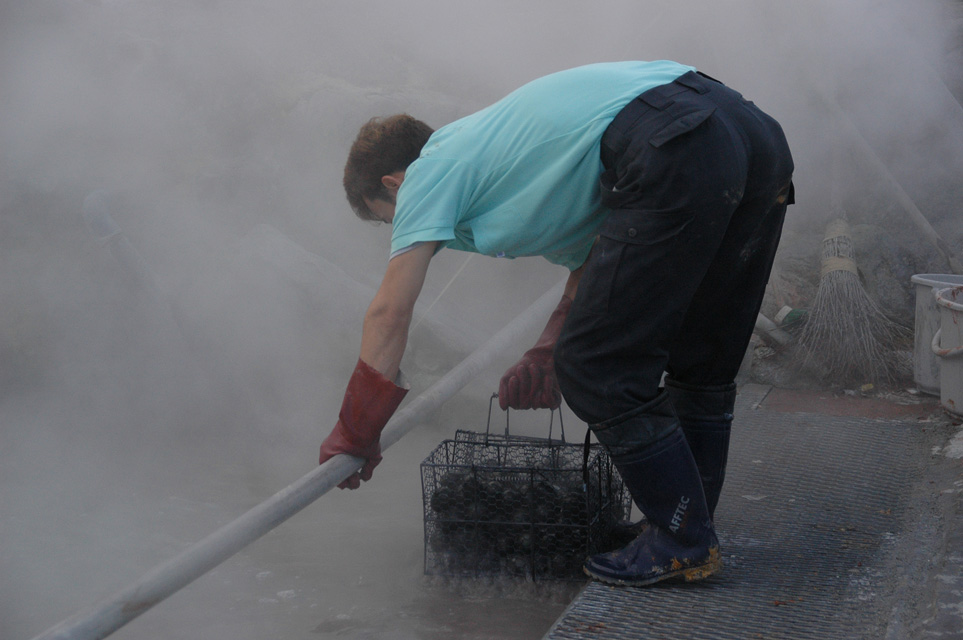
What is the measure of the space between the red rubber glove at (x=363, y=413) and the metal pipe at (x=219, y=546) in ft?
0.11

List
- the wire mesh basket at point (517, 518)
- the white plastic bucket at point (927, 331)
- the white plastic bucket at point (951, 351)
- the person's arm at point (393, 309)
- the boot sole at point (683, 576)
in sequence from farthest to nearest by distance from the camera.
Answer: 1. the white plastic bucket at point (927, 331)
2. the white plastic bucket at point (951, 351)
3. the wire mesh basket at point (517, 518)
4. the boot sole at point (683, 576)
5. the person's arm at point (393, 309)

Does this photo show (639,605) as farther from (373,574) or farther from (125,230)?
(125,230)

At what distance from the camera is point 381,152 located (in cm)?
208

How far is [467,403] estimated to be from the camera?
12.1 ft

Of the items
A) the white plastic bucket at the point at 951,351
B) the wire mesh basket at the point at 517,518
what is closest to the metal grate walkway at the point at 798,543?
the white plastic bucket at the point at 951,351

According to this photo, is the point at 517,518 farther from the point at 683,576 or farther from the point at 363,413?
the point at 363,413

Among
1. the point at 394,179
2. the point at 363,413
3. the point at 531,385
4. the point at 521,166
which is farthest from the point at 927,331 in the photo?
the point at 363,413

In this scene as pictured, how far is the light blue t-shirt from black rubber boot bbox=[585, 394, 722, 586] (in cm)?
52

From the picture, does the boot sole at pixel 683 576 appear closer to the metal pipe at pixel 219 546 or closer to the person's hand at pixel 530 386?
the person's hand at pixel 530 386

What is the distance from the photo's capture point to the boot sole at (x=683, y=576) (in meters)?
2.03

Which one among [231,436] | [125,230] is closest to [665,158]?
[231,436]

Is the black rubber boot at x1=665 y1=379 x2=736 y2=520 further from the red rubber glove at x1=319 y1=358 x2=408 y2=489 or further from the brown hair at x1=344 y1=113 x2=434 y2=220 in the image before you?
the brown hair at x1=344 y1=113 x2=434 y2=220

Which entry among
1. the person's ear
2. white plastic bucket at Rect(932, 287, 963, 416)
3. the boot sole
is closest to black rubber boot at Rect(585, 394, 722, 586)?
the boot sole

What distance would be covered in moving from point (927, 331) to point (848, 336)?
386mm
